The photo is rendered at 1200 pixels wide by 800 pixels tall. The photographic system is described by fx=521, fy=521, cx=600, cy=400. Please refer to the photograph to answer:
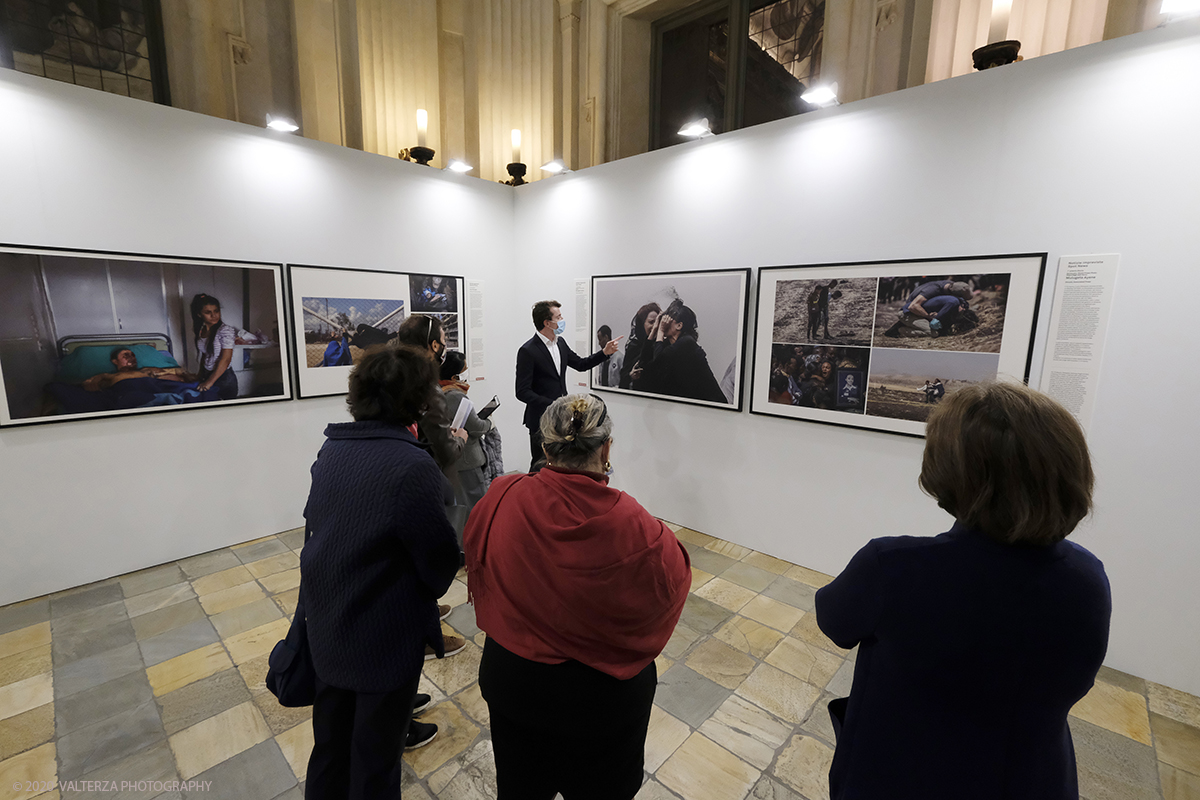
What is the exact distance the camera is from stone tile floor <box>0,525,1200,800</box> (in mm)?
2350

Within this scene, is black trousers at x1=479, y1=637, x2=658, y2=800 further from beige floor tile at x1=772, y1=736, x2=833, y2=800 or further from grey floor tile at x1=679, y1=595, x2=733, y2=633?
grey floor tile at x1=679, y1=595, x2=733, y2=633

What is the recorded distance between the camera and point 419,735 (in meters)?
2.55

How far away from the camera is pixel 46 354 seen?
353 centimetres

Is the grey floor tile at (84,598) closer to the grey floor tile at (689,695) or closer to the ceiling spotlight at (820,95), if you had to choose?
the grey floor tile at (689,695)

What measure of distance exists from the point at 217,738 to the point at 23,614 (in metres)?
2.23

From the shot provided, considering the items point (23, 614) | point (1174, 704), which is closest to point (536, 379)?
point (23, 614)

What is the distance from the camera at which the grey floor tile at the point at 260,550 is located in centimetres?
433

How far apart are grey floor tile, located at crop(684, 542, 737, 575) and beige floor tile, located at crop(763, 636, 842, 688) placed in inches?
37.3

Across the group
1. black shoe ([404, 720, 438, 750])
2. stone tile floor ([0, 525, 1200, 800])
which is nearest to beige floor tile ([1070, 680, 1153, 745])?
stone tile floor ([0, 525, 1200, 800])

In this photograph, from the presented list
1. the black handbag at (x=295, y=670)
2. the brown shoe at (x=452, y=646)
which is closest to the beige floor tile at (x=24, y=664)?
the brown shoe at (x=452, y=646)

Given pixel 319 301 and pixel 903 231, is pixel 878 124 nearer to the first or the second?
pixel 903 231

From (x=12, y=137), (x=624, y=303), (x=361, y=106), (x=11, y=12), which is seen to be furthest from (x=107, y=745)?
(x=361, y=106)

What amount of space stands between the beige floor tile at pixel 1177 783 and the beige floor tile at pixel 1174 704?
1.57 feet

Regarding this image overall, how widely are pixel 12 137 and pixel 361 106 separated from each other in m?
2.57
